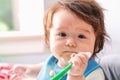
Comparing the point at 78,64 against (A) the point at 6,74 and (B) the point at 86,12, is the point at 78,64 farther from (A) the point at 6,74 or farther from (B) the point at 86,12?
(A) the point at 6,74

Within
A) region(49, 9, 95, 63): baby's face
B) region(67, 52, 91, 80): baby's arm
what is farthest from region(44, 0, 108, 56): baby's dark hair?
region(67, 52, 91, 80): baby's arm

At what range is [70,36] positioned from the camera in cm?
84

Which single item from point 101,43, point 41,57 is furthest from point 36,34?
point 101,43

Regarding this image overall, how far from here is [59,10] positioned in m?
0.90

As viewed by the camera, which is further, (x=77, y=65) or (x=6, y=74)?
(x=6, y=74)

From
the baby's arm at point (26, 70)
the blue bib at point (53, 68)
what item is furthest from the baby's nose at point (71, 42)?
the baby's arm at point (26, 70)

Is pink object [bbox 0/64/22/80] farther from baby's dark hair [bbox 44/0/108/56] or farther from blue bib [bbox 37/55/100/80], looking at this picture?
baby's dark hair [bbox 44/0/108/56]

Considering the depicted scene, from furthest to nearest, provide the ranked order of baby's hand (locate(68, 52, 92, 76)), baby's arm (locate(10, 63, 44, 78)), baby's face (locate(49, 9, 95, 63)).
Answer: baby's arm (locate(10, 63, 44, 78)) < baby's face (locate(49, 9, 95, 63)) < baby's hand (locate(68, 52, 92, 76))

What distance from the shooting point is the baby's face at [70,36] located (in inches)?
32.7

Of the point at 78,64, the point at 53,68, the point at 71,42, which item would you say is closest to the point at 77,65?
the point at 78,64

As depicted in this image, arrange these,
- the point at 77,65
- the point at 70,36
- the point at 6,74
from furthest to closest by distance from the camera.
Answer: the point at 6,74 → the point at 70,36 → the point at 77,65

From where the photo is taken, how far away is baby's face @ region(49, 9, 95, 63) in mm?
831

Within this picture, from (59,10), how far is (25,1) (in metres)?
0.49

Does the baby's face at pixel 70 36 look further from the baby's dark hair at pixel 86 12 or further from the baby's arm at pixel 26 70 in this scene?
the baby's arm at pixel 26 70
